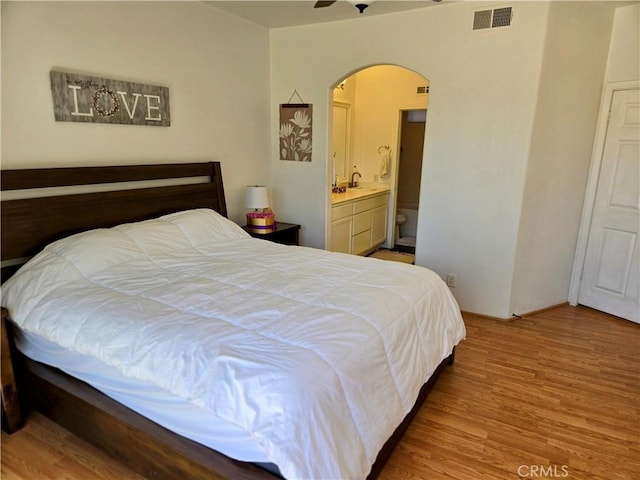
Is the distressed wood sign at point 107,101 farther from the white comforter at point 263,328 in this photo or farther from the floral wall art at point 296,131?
the floral wall art at point 296,131

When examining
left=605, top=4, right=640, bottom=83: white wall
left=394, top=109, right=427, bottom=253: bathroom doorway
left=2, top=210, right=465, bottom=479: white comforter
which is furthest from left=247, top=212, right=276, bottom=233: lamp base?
left=605, top=4, right=640, bottom=83: white wall

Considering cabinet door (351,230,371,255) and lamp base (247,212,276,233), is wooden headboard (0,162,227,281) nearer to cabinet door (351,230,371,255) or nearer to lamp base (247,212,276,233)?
lamp base (247,212,276,233)

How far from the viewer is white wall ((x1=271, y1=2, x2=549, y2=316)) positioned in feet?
10.6

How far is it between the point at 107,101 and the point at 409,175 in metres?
4.98

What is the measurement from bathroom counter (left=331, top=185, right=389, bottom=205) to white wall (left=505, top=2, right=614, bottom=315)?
198 cm

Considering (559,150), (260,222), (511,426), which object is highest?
(559,150)

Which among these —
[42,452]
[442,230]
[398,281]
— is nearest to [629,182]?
[442,230]

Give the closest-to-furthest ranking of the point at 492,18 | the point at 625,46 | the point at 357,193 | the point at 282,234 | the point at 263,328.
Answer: the point at 263,328 → the point at 492,18 → the point at 625,46 → the point at 282,234 → the point at 357,193

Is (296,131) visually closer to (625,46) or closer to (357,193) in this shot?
(357,193)

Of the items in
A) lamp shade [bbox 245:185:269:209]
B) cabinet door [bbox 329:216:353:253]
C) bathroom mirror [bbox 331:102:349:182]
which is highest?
bathroom mirror [bbox 331:102:349:182]

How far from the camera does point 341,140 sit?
572 cm

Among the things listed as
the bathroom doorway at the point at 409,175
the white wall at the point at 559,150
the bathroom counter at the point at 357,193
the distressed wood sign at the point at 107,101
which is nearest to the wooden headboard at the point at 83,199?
the distressed wood sign at the point at 107,101

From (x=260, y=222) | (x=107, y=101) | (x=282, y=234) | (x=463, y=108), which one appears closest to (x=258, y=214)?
(x=260, y=222)

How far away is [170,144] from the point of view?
3.30 meters
